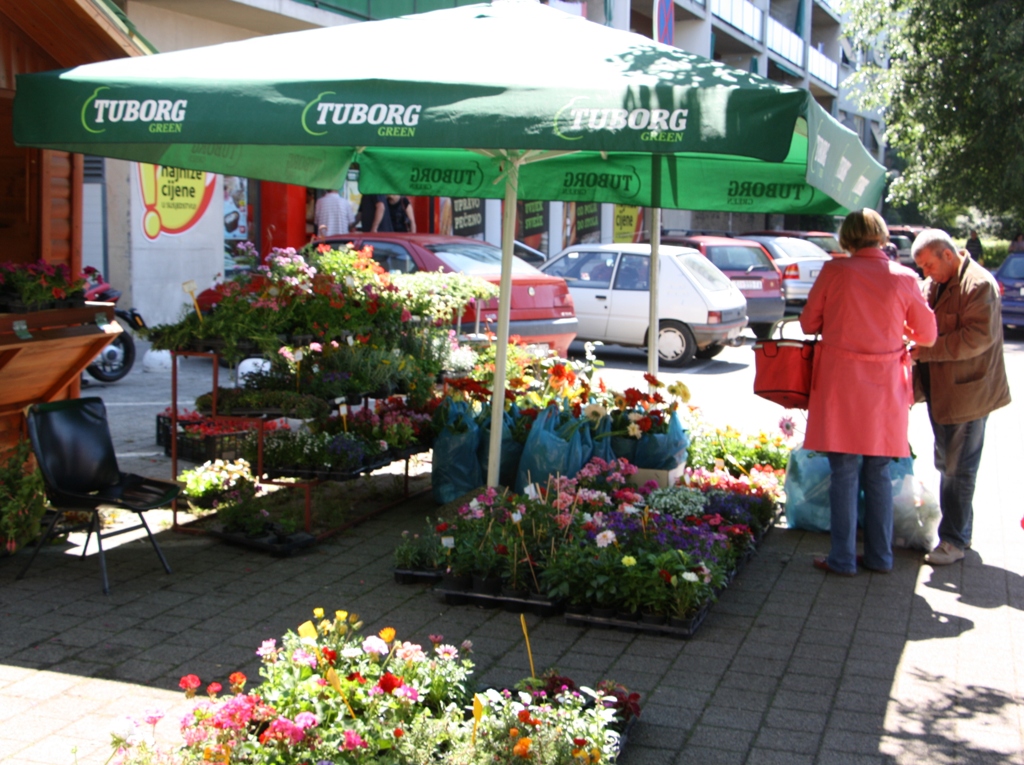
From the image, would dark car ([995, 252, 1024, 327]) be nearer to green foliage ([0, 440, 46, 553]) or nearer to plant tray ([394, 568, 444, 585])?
plant tray ([394, 568, 444, 585])

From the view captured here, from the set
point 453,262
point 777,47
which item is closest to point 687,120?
point 453,262

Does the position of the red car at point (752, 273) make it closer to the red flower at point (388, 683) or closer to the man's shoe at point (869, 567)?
the man's shoe at point (869, 567)

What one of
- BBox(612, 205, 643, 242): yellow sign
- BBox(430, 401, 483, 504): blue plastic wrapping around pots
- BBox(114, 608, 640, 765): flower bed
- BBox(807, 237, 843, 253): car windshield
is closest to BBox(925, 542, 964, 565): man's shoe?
BBox(430, 401, 483, 504): blue plastic wrapping around pots

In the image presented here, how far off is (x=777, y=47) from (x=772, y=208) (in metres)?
32.9

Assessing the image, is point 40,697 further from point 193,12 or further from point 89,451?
point 193,12

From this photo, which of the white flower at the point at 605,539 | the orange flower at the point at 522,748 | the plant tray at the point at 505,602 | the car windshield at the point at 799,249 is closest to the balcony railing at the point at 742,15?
the car windshield at the point at 799,249

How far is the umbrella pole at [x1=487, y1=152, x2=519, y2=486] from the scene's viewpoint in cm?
575

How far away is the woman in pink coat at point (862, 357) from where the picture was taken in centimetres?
542

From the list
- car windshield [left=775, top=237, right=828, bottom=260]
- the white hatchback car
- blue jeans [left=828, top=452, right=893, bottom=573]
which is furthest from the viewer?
car windshield [left=775, top=237, right=828, bottom=260]

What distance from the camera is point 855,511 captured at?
5688 mm

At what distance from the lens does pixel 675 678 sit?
441cm

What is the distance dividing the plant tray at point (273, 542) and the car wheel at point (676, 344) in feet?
30.4

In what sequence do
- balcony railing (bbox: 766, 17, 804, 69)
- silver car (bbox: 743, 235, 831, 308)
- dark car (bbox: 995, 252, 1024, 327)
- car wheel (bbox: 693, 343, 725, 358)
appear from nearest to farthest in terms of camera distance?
car wheel (bbox: 693, 343, 725, 358) → dark car (bbox: 995, 252, 1024, 327) → silver car (bbox: 743, 235, 831, 308) → balcony railing (bbox: 766, 17, 804, 69)

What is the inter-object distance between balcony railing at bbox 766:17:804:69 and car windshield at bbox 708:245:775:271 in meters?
22.0
